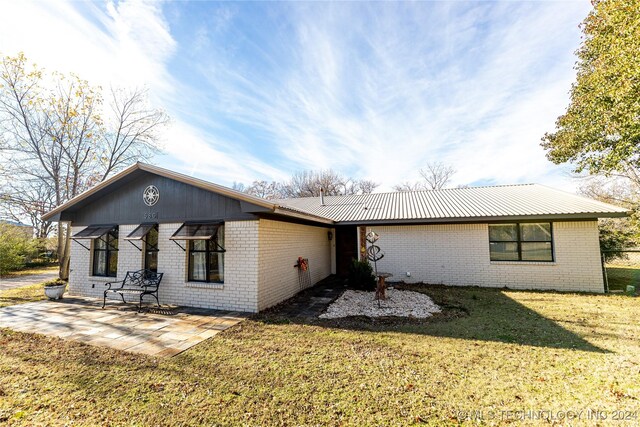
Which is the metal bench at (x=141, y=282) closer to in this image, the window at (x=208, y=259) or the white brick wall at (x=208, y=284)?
the white brick wall at (x=208, y=284)

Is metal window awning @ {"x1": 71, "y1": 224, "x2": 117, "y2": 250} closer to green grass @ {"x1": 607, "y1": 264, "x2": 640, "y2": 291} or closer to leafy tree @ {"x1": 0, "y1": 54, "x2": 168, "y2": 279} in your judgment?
leafy tree @ {"x1": 0, "y1": 54, "x2": 168, "y2": 279}

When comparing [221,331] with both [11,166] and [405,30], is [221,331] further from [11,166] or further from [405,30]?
[11,166]

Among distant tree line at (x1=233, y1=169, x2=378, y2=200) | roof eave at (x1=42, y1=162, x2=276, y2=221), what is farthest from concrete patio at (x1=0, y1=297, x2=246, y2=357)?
distant tree line at (x1=233, y1=169, x2=378, y2=200)

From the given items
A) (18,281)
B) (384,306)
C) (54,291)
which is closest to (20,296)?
(54,291)

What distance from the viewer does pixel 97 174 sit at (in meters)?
16.3

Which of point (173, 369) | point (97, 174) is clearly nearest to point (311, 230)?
point (173, 369)

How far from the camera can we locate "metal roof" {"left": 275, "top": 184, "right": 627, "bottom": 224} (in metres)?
9.09

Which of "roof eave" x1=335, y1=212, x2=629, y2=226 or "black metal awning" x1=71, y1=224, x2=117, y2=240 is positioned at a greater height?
"roof eave" x1=335, y1=212, x2=629, y2=226

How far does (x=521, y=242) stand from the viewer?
9734mm

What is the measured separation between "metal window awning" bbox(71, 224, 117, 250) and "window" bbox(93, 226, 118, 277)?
0.14 metres

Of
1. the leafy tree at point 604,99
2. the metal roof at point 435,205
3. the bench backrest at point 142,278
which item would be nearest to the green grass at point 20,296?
the metal roof at point 435,205

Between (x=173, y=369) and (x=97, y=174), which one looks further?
(x=97, y=174)

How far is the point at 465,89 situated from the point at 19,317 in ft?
49.2

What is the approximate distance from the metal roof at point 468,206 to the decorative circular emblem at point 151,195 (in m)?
3.68
